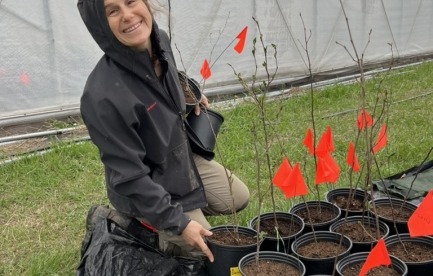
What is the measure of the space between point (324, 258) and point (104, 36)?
3.58 ft

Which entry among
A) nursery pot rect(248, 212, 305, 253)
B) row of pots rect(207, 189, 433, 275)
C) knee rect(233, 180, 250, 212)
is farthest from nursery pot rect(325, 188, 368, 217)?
knee rect(233, 180, 250, 212)

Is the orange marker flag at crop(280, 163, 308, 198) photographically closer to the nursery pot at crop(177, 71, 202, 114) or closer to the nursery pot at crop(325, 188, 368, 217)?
the nursery pot at crop(325, 188, 368, 217)

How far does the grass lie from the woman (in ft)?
0.95

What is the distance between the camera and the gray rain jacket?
1.84 m

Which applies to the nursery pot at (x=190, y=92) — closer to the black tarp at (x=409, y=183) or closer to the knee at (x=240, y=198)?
the knee at (x=240, y=198)

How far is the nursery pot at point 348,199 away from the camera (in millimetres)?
2305

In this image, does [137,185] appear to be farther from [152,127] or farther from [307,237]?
[307,237]

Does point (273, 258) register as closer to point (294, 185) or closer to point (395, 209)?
point (294, 185)

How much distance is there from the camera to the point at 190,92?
2.33 m

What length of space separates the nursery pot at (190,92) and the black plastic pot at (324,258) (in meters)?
0.77

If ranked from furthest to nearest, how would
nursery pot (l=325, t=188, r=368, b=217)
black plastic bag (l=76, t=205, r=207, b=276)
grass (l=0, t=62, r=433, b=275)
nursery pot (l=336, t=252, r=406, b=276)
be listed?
grass (l=0, t=62, r=433, b=275)
nursery pot (l=325, t=188, r=368, b=217)
black plastic bag (l=76, t=205, r=207, b=276)
nursery pot (l=336, t=252, r=406, b=276)

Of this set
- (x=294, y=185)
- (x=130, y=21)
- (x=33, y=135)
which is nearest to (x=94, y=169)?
(x=33, y=135)

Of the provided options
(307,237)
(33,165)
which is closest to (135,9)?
(307,237)

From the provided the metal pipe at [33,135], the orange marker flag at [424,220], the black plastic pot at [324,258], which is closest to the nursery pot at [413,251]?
the black plastic pot at [324,258]
